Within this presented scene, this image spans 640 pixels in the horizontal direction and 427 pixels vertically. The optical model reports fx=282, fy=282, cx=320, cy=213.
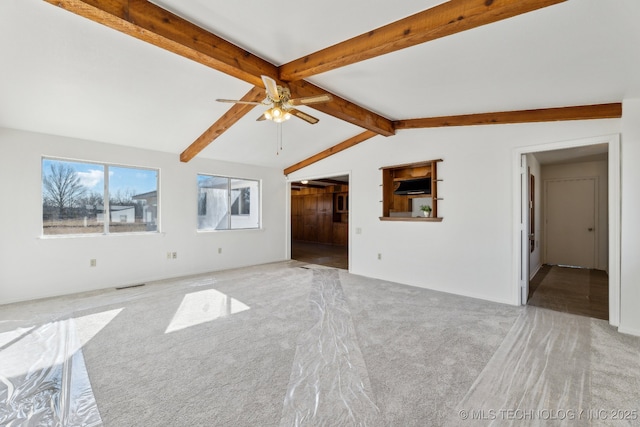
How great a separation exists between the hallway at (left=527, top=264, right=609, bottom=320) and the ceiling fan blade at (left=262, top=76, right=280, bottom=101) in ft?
14.1

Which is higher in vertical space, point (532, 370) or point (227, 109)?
point (227, 109)

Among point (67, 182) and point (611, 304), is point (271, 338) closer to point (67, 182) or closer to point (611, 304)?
point (611, 304)

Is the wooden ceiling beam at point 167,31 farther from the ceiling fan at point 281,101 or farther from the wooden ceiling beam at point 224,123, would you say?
the wooden ceiling beam at point 224,123

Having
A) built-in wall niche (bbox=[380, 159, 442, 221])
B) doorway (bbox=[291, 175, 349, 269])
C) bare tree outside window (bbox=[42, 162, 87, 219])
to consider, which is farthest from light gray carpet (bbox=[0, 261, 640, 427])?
doorway (bbox=[291, 175, 349, 269])

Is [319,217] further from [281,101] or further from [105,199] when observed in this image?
[281,101]

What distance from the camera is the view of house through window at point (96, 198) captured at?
4301 mm

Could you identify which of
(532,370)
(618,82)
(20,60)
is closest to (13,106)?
(20,60)

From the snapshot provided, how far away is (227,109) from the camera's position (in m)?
3.98

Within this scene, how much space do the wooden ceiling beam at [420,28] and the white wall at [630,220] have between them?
7.47ft

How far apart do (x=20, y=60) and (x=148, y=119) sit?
1.45 metres

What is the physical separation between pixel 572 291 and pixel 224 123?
601cm

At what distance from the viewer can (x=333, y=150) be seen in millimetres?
6055

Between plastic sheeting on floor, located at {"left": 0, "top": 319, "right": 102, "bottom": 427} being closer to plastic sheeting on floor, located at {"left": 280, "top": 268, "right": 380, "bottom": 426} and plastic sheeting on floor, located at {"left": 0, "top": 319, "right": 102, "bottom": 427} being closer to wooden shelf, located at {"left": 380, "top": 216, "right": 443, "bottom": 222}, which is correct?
plastic sheeting on floor, located at {"left": 280, "top": 268, "right": 380, "bottom": 426}

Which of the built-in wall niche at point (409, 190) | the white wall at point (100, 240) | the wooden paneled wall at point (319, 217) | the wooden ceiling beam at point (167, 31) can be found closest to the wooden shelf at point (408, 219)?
the built-in wall niche at point (409, 190)
